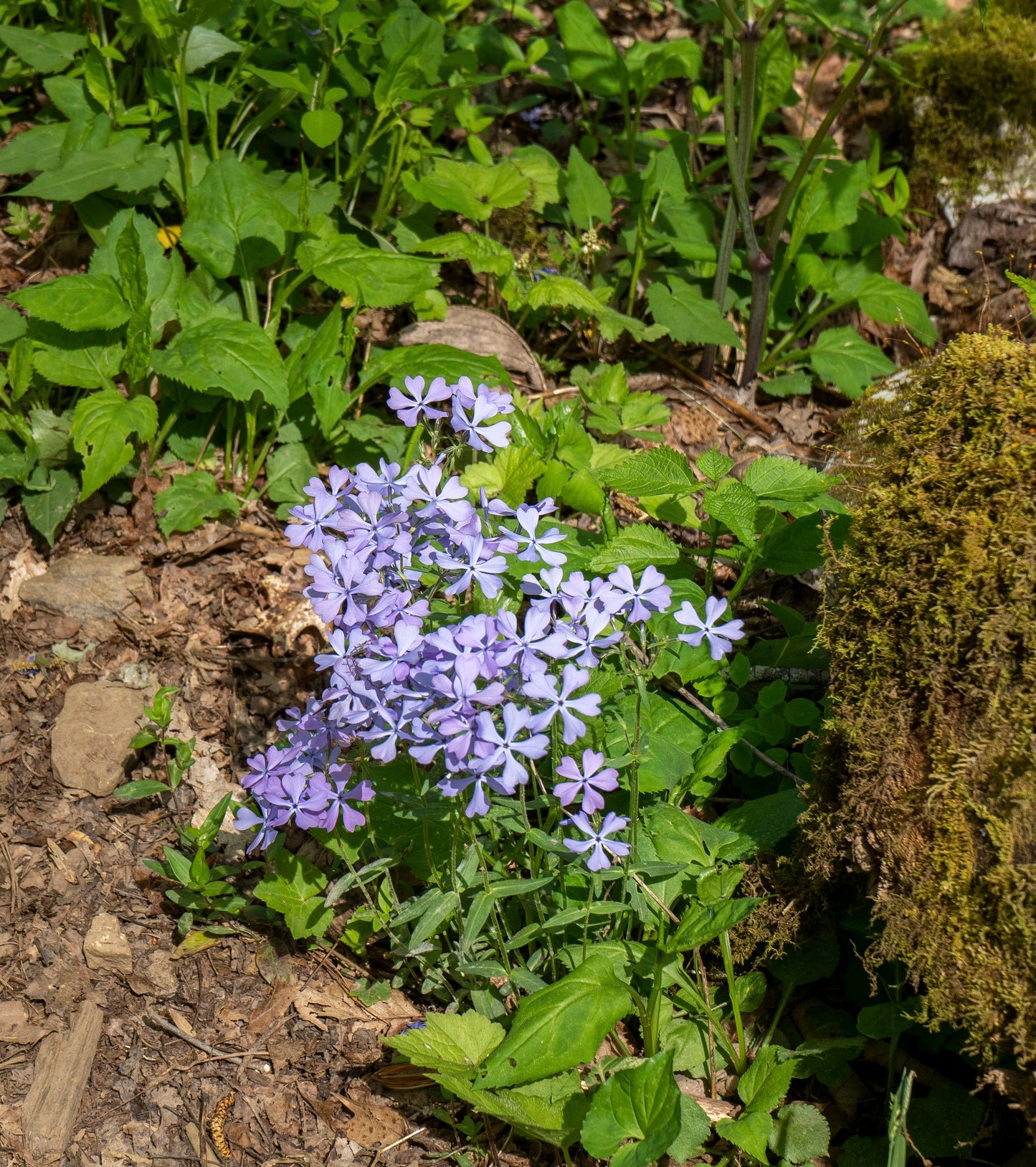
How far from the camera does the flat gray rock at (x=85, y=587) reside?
3.12 metres

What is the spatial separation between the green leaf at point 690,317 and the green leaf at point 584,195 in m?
0.43

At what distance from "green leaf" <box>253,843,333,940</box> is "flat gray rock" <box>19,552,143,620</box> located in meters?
1.18

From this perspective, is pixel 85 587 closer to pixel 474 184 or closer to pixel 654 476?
pixel 654 476

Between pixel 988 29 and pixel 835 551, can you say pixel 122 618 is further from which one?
pixel 988 29

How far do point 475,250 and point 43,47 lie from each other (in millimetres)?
1841

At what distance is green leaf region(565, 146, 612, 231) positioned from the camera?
3.88 meters

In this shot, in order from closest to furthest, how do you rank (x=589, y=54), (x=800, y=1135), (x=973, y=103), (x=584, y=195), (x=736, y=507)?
(x=800, y=1135), (x=736, y=507), (x=584, y=195), (x=589, y=54), (x=973, y=103)

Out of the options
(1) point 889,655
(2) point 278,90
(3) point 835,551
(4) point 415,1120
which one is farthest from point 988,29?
(4) point 415,1120

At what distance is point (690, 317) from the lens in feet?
11.9

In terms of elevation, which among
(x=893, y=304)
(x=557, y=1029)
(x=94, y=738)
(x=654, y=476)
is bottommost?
(x=94, y=738)

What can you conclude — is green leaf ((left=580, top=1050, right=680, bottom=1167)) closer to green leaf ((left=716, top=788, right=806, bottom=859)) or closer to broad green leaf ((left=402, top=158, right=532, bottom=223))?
green leaf ((left=716, top=788, right=806, bottom=859))

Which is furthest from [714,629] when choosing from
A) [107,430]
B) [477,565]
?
[107,430]

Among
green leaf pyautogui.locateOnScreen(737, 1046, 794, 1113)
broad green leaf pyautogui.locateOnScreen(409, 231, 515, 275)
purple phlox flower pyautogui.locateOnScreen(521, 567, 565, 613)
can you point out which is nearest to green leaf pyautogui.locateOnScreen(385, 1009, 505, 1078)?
green leaf pyautogui.locateOnScreen(737, 1046, 794, 1113)

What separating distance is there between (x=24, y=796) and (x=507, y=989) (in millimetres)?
1485
